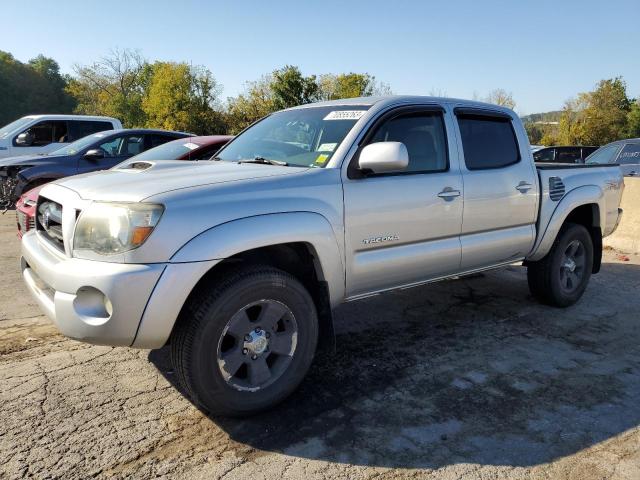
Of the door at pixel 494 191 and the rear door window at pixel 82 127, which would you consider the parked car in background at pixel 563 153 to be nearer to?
the door at pixel 494 191

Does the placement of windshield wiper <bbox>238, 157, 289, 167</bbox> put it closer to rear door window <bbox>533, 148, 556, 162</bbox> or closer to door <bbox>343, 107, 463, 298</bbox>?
door <bbox>343, 107, 463, 298</bbox>

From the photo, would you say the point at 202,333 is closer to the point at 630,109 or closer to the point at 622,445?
the point at 622,445

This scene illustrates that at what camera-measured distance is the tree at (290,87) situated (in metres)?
32.5

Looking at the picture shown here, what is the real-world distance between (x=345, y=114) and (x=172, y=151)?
403cm

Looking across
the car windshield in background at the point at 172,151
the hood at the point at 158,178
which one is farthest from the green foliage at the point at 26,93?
the hood at the point at 158,178

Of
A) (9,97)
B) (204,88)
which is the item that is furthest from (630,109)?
(9,97)

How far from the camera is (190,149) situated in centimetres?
678

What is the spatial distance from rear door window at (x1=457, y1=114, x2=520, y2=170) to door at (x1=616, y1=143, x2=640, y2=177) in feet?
23.4

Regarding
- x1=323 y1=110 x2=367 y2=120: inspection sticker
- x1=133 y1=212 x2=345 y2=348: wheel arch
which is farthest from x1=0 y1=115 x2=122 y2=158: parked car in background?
x1=133 y1=212 x2=345 y2=348: wheel arch

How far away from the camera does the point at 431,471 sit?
2430 millimetres

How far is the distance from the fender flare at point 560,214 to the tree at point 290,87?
28854 mm

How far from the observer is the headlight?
247 centimetres

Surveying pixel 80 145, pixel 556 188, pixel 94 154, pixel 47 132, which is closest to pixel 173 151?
pixel 94 154

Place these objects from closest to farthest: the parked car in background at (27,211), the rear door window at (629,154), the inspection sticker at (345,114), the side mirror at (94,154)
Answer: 1. the inspection sticker at (345,114)
2. the parked car in background at (27,211)
3. the side mirror at (94,154)
4. the rear door window at (629,154)
